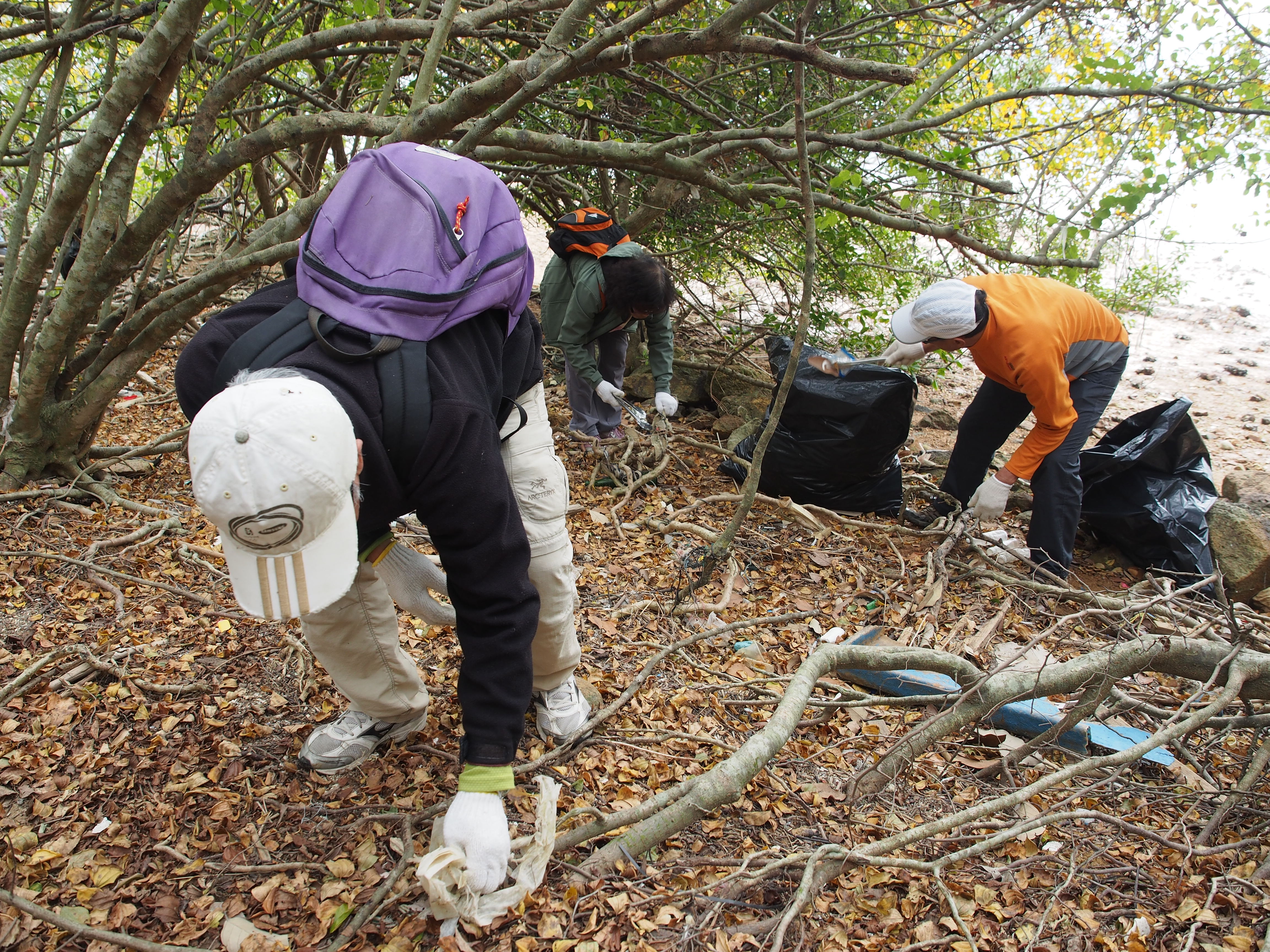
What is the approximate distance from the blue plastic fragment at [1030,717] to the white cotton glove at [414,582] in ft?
4.01

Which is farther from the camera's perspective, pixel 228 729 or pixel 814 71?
pixel 814 71

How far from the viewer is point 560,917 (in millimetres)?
1571

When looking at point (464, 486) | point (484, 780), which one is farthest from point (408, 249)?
point (484, 780)

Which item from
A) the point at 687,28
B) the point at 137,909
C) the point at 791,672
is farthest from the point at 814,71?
the point at 137,909

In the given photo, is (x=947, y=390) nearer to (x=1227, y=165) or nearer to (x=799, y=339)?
(x=1227, y=165)

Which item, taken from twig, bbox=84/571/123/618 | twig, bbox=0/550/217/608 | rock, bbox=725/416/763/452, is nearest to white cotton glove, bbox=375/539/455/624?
twig, bbox=0/550/217/608

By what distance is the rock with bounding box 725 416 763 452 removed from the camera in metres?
4.16

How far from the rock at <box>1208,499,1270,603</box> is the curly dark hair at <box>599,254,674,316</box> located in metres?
2.74

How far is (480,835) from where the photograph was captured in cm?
142

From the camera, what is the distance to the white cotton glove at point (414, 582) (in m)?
1.91

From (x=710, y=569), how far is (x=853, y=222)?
81.8 inches

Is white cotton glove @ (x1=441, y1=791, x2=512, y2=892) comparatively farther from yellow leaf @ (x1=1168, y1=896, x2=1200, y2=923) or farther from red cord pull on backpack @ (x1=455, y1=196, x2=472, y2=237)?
yellow leaf @ (x1=1168, y1=896, x2=1200, y2=923)

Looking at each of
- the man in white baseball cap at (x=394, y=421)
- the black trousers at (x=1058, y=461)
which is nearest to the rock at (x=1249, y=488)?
the black trousers at (x=1058, y=461)

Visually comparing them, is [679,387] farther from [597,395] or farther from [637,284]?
[637,284]
